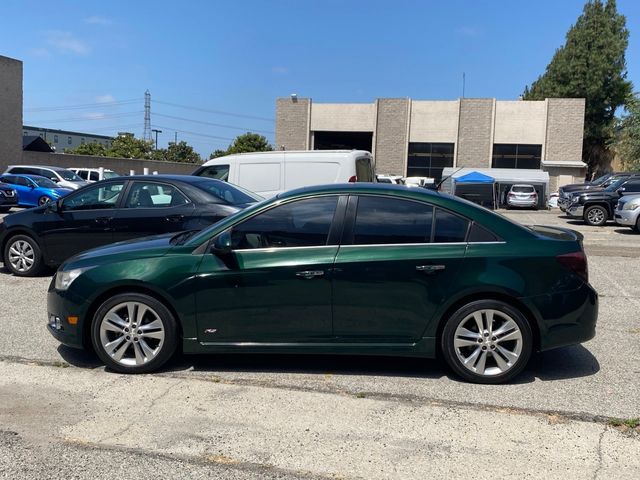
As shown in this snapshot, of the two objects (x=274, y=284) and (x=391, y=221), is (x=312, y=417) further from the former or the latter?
(x=391, y=221)

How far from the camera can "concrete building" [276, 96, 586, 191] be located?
1670 inches

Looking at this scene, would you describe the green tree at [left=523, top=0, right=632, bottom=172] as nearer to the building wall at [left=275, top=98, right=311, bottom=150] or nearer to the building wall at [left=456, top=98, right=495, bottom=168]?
the building wall at [left=456, top=98, right=495, bottom=168]

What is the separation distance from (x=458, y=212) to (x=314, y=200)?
1173 millimetres

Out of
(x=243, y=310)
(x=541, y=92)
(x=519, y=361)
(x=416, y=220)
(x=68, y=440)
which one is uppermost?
(x=541, y=92)

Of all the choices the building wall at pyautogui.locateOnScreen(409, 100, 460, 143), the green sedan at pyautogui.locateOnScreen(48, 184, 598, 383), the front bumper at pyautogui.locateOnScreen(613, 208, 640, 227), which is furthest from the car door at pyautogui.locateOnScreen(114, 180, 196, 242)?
the building wall at pyautogui.locateOnScreen(409, 100, 460, 143)

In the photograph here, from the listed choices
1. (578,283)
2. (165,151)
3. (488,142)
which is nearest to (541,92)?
(488,142)

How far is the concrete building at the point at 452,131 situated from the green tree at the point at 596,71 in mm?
5007

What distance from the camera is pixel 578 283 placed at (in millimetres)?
4578

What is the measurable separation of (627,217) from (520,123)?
2878cm

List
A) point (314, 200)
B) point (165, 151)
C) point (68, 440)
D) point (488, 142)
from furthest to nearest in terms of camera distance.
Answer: point (165, 151), point (488, 142), point (314, 200), point (68, 440)

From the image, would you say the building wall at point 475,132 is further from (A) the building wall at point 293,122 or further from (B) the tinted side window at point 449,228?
(B) the tinted side window at point 449,228

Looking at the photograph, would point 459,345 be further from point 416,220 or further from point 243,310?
point 243,310

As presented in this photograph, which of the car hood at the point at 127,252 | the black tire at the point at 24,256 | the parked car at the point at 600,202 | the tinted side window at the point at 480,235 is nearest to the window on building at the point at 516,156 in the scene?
the parked car at the point at 600,202

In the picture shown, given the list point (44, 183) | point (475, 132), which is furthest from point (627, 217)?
point (475, 132)
